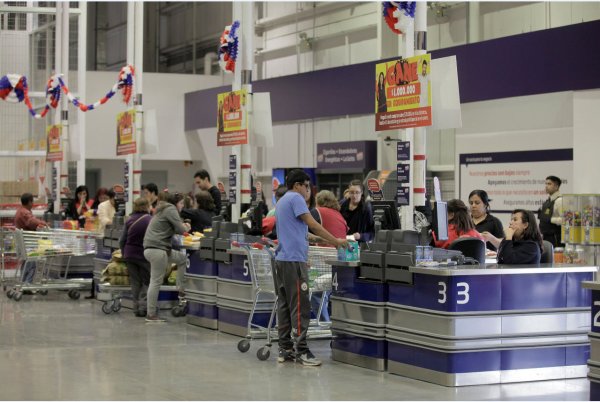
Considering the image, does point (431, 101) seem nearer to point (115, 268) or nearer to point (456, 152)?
point (115, 268)

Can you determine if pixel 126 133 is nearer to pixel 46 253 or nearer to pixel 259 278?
pixel 46 253

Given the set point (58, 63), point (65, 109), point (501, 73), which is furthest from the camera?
point (58, 63)

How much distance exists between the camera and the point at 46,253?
13.6 meters

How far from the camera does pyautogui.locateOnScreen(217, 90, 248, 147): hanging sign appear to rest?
10656 mm

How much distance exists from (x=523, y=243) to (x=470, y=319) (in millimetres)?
932

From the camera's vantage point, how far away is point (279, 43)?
76.5ft

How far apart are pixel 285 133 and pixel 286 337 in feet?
44.5

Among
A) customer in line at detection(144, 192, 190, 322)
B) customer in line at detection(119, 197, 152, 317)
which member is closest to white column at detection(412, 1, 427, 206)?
customer in line at detection(144, 192, 190, 322)

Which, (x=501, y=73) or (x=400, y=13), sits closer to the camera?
(x=400, y=13)

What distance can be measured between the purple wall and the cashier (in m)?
5.27

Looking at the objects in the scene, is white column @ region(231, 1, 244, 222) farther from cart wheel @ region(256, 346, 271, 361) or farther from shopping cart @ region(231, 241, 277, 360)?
cart wheel @ region(256, 346, 271, 361)

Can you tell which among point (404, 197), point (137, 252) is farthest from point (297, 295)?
point (137, 252)

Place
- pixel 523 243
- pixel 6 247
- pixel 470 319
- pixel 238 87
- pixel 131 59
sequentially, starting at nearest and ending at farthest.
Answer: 1. pixel 470 319
2. pixel 523 243
3. pixel 238 87
4. pixel 131 59
5. pixel 6 247

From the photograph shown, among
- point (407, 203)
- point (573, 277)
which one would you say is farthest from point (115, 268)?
point (573, 277)
